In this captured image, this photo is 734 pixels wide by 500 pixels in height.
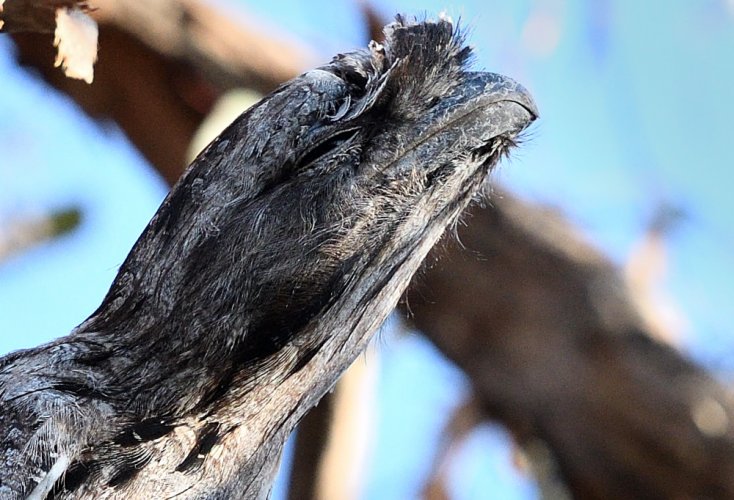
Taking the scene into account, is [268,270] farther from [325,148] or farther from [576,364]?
[576,364]

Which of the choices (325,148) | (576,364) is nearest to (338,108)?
(325,148)

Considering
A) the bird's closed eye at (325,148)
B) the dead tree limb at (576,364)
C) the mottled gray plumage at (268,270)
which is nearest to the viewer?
the mottled gray plumage at (268,270)

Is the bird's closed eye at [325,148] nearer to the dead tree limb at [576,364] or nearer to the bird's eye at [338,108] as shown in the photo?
the bird's eye at [338,108]

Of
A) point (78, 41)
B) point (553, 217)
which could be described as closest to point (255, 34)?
point (553, 217)

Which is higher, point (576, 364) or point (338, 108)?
point (576, 364)

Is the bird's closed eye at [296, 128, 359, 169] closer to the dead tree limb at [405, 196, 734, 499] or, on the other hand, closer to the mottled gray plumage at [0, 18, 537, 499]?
the mottled gray plumage at [0, 18, 537, 499]

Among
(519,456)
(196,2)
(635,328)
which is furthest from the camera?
(519,456)

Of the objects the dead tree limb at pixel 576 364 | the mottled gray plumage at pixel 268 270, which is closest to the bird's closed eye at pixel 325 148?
the mottled gray plumage at pixel 268 270

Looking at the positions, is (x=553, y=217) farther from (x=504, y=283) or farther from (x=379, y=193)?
(x=379, y=193)
